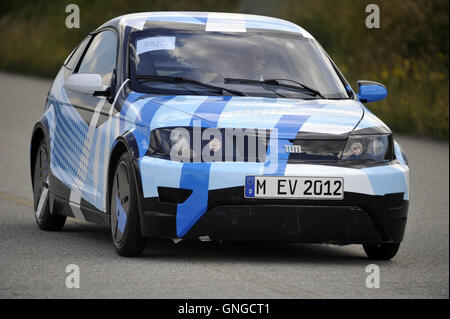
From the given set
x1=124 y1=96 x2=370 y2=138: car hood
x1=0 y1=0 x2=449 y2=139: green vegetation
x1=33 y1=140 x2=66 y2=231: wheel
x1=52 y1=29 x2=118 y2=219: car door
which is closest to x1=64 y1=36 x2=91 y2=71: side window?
x1=52 y1=29 x2=118 y2=219: car door

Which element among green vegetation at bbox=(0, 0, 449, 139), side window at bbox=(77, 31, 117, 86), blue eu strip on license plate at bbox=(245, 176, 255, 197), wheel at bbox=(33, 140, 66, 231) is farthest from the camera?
green vegetation at bbox=(0, 0, 449, 139)

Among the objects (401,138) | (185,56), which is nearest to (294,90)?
(185,56)

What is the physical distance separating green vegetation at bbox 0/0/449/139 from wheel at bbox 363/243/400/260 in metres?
10.6

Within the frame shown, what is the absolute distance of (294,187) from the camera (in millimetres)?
7824

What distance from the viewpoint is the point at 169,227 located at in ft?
25.9

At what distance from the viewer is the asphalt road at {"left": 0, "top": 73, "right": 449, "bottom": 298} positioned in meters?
7.14

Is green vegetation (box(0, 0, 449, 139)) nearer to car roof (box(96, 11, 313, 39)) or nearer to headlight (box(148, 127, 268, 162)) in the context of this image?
car roof (box(96, 11, 313, 39))

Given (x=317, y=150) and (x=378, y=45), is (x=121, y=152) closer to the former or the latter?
(x=317, y=150)

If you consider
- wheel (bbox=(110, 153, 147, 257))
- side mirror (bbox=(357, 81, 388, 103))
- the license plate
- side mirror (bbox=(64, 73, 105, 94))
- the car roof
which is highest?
the car roof

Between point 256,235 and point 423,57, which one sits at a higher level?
point 256,235

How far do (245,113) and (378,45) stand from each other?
16.0 m

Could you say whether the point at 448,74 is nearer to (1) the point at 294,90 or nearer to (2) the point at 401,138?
(2) the point at 401,138

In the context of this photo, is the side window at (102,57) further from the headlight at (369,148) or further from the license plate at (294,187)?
the headlight at (369,148)
